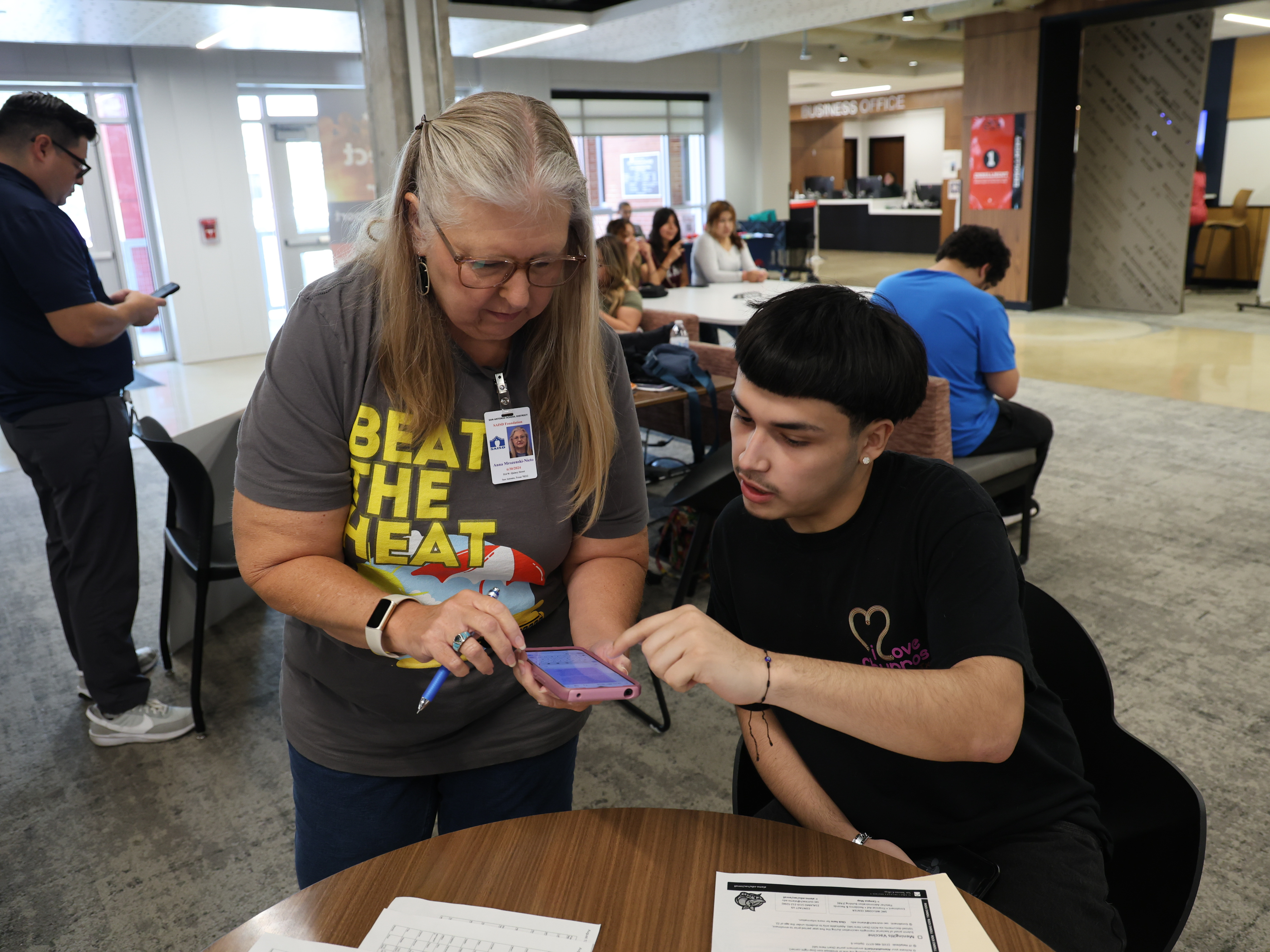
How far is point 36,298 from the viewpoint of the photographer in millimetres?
2432

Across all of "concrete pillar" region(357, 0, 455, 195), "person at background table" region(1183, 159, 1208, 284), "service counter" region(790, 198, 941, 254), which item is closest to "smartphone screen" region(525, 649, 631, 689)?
"concrete pillar" region(357, 0, 455, 195)

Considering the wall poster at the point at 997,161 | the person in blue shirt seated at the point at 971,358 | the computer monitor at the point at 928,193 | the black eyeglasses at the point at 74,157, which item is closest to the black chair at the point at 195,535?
the black eyeglasses at the point at 74,157

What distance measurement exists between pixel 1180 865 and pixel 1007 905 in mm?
241

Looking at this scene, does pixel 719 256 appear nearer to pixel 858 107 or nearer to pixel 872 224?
pixel 872 224

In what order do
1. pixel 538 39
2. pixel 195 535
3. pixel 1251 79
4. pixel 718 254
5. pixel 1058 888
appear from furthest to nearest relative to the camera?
pixel 1251 79 → pixel 538 39 → pixel 718 254 → pixel 195 535 → pixel 1058 888

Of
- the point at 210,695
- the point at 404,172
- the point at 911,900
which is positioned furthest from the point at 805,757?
the point at 210,695

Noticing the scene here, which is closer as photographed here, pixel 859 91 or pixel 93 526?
pixel 93 526

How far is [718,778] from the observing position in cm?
247

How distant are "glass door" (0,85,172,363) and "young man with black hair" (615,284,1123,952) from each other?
27.1 ft

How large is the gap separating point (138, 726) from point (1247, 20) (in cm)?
1279

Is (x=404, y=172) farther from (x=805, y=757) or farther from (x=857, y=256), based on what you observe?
(x=857, y=256)

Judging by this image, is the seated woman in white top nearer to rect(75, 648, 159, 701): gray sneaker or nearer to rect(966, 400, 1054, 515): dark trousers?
rect(966, 400, 1054, 515): dark trousers

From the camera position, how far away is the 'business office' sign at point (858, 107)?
65.1ft

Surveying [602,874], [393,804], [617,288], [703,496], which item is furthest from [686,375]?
[602,874]
